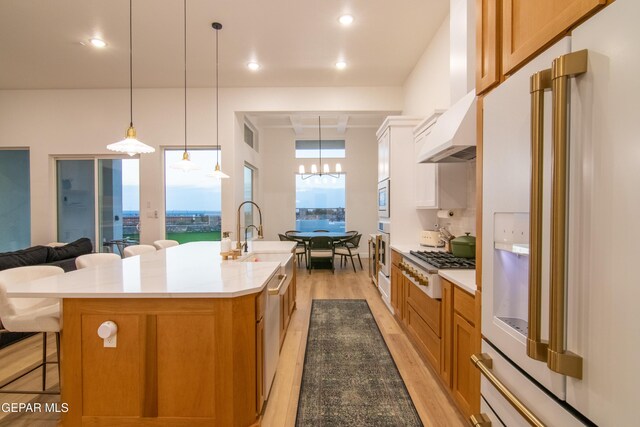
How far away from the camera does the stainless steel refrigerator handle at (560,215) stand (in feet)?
2.17

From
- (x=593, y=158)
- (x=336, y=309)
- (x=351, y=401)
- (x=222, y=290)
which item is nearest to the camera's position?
(x=593, y=158)

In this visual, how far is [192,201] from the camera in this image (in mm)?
5336

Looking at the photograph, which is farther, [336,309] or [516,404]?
[336,309]

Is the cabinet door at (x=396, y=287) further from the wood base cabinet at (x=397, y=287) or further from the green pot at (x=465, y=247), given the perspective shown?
the green pot at (x=465, y=247)

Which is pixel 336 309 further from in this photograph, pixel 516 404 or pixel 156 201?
pixel 156 201

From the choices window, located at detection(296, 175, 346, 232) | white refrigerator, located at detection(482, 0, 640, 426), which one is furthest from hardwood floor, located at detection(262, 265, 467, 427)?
window, located at detection(296, 175, 346, 232)

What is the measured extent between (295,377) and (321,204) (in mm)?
5877

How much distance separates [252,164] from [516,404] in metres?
6.29

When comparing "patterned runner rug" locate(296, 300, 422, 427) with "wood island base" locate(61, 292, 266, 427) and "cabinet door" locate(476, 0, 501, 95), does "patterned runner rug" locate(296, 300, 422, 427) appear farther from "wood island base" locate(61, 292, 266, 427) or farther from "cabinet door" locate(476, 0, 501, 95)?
"cabinet door" locate(476, 0, 501, 95)

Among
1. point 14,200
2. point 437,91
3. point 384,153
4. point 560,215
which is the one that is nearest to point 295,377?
point 560,215

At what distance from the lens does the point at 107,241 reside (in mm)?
5227

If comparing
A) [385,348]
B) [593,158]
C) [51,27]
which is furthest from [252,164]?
[593,158]

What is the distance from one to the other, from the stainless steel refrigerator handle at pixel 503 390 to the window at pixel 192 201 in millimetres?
4713

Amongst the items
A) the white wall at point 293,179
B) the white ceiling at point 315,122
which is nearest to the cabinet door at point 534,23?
the white ceiling at point 315,122
